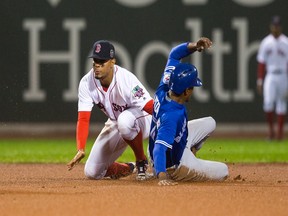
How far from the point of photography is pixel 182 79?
8.41m

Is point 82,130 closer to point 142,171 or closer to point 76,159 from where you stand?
point 76,159

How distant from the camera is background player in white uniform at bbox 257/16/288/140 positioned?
16.5m

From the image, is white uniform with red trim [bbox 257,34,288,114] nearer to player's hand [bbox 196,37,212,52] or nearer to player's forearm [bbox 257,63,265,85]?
player's forearm [bbox 257,63,265,85]

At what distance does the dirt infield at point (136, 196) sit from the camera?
6.87 metres

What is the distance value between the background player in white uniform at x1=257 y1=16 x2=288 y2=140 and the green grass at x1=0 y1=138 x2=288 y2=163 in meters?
0.52

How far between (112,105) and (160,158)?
129cm

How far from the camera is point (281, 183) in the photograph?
9.23 metres

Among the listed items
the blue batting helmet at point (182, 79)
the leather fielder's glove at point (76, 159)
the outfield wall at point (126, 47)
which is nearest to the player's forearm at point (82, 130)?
the leather fielder's glove at point (76, 159)

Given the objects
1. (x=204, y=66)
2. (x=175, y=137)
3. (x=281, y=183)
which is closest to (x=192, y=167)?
(x=175, y=137)

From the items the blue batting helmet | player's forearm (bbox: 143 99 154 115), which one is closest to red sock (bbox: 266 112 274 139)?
player's forearm (bbox: 143 99 154 115)

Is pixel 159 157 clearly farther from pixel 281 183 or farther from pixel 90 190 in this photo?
pixel 281 183

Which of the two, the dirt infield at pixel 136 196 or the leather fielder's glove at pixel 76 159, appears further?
the leather fielder's glove at pixel 76 159

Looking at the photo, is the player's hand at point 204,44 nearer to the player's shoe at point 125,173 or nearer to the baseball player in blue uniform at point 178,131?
the baseball player in blue uniform at point 178,131

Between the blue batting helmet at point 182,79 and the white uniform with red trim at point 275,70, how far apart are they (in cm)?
816
